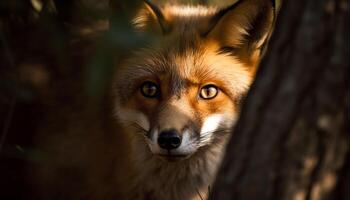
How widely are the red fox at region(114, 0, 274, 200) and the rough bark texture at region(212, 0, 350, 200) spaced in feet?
4.50

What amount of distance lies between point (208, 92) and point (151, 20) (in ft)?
1.86

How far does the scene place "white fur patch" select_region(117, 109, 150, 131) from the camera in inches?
144

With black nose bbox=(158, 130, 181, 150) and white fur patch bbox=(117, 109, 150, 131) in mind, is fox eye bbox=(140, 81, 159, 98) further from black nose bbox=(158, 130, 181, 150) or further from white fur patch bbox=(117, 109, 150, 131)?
black nose bbox=(158, 130, 181, 150)

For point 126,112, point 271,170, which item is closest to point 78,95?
point 126,112

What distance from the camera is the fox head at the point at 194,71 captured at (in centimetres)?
360

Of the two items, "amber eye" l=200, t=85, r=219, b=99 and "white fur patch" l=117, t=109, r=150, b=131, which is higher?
"amber eye" l=200, t=85, r=219, b=99

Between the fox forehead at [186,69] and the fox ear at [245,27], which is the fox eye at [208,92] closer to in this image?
the fox forehead at [186,69]

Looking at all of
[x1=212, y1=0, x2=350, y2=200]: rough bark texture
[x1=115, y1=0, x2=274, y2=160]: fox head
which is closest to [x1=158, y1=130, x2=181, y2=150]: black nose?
[x1=115, y1=0, x2=274, y2=160]: fox head

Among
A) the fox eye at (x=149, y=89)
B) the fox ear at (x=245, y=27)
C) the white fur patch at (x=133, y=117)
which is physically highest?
the fox ear at (x=245, y=27)

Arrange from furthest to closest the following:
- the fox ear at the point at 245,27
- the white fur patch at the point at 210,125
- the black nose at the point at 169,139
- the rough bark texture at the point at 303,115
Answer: the fox ear at the point at 245,27
the white fur patch at the point at 210,125
the black nose at the point at 169,139
the rough bark texture at the point at 303,115

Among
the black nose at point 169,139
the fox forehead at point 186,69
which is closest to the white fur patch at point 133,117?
the fox forehead at point 186,69

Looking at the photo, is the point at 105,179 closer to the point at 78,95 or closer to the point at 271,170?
the point at 78,95

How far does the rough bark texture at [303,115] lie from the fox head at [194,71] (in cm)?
128

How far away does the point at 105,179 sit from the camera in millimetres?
3867
